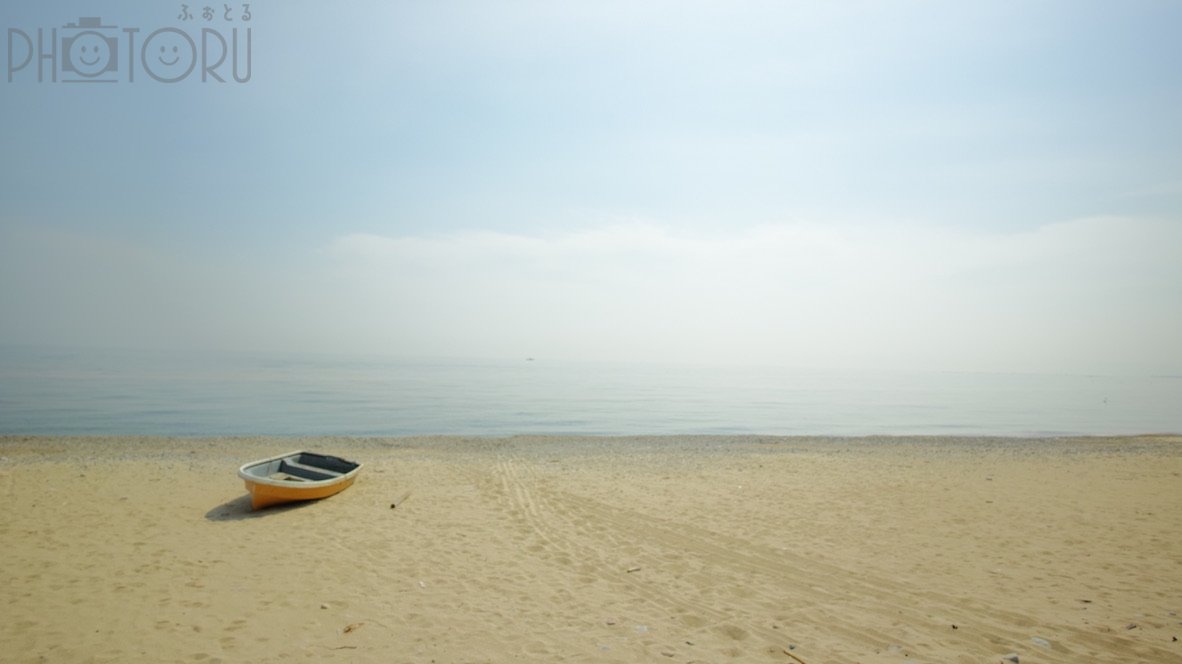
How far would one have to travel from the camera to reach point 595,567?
876cm

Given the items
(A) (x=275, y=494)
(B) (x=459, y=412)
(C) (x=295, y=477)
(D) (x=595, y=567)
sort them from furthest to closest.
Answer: (B) (x=459, y=412) → (C) (x=295, y=477) → (A) (x=275, y=494) → (D) (x=595, y=567)

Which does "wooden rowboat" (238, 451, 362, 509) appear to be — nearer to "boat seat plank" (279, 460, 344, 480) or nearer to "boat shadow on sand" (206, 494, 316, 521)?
"boat seat plank" (279, 460, 344, 480)

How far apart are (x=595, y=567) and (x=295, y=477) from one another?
30.3ft

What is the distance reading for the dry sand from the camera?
6.14m

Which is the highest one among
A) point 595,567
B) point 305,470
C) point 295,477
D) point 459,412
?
point 305,470

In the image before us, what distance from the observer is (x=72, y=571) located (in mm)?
8312

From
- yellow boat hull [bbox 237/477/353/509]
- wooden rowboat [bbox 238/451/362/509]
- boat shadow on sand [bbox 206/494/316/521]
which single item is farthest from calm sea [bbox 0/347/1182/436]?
yellow boat hull [bbox 237/477/353/509]

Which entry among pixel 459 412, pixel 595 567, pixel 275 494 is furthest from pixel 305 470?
pixel 459 412

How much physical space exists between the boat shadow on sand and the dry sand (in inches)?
3.6

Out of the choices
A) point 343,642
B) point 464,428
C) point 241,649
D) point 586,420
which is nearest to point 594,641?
point 343,642

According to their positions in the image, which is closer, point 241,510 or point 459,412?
point 241,510

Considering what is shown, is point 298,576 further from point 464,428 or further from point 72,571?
point 464,428

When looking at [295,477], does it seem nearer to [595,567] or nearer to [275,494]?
[275,494]

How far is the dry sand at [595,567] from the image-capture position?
6141 mm
